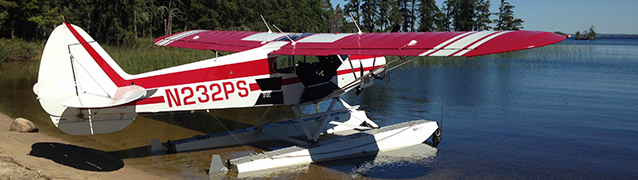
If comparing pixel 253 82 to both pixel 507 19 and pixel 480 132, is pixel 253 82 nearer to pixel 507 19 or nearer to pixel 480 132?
pixel 480 132

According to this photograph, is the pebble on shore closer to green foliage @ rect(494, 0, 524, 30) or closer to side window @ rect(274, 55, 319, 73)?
side window @ rect(274, 55, 319, 73)

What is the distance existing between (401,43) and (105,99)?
12.6ft

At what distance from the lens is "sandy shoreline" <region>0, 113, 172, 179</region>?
5328mm

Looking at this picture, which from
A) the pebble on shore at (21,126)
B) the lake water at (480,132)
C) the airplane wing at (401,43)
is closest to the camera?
the airplane wing at (401,43)

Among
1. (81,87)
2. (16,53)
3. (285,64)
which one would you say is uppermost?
(16,53)

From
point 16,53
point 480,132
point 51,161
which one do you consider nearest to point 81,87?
point 51,161

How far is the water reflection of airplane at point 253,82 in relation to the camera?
5.54 metres

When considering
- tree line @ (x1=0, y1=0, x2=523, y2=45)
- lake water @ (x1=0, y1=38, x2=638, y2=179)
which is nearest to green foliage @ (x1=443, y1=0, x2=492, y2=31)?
tree line @ (x1=0, y1=0, x2=523, y2=45)

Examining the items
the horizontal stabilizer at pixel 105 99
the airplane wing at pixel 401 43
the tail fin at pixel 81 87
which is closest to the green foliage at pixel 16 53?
the airplane wing at pixel 401 43

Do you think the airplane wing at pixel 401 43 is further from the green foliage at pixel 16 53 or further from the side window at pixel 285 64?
the green foliage at pixel 16 53

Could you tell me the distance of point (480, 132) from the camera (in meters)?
9.33

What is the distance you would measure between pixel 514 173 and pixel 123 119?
5430 millimetres

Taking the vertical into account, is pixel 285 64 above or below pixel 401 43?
below

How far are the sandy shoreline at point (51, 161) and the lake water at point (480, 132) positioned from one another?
325 millimetres
